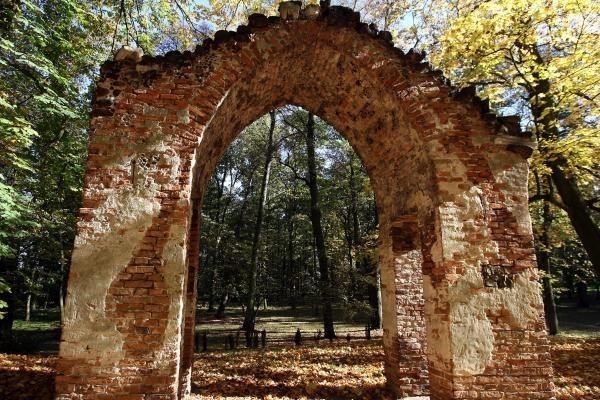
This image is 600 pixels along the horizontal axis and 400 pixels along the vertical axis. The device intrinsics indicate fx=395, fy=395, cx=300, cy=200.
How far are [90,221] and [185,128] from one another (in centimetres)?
160

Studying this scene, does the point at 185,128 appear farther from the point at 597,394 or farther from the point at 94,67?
the point at 94,67

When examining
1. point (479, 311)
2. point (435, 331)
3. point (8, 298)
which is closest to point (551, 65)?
point (479, 311)

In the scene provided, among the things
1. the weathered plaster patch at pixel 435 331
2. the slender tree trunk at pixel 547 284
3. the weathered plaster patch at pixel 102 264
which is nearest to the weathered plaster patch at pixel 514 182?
the weathered plaster patch at pixel 435 331

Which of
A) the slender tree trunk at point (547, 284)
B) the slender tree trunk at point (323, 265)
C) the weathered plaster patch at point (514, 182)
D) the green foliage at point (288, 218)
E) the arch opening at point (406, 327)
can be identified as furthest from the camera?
the green foliage at point (288, 218)

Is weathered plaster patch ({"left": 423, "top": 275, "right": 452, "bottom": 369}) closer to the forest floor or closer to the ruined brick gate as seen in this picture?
the ruined brick gate

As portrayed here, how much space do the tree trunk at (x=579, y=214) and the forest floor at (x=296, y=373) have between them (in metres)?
2.51

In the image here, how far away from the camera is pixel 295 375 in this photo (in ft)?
26.3

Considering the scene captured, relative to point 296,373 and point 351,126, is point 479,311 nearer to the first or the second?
point 351,126

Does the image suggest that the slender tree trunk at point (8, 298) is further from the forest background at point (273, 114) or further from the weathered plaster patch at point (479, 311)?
the weathered plaster patch at point (479, 311)

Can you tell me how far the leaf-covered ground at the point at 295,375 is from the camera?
6.56 m

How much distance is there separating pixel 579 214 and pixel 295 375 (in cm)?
734

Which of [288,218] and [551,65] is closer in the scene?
[551,65]

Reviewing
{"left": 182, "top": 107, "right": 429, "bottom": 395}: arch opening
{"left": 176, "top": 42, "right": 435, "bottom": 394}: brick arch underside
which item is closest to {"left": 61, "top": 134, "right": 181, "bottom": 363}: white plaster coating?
{"left": 176, "top": 42, "right": 435, "bottom": 394}: brick arch underside

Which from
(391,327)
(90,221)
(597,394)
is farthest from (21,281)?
(597,394)
